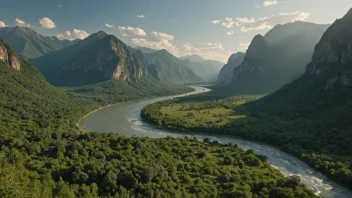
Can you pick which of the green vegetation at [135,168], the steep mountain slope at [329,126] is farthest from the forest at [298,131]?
the green vegetation at [135,168]

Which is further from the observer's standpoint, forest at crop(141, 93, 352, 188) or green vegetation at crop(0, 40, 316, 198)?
forest at crop(141, 93, 352, 188)

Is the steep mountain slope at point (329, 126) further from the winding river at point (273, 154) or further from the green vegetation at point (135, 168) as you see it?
the green vegetation at point (135, 168)

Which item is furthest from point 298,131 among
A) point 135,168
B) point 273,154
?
point 135,168

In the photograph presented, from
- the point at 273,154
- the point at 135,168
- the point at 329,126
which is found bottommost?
the point at 273,154

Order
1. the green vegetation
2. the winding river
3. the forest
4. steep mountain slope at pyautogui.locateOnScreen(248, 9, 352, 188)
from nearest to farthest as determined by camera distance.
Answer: the green vegetation, the winding river, steep mountain slope at pyautogui.locateOnScreen(248, 9, 352, 188), the forest

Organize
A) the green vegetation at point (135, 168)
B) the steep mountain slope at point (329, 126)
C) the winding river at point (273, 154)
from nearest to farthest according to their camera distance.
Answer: the green vegetation at point (135, 168), the winding river at point (273, 154), the steep mountain slope at point (329, 126)

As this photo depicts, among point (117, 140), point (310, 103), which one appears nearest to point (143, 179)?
point (117, 140)

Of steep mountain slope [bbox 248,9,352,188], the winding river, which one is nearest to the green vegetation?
the winding river

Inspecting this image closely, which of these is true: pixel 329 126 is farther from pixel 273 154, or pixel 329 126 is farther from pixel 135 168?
pixel 135 168

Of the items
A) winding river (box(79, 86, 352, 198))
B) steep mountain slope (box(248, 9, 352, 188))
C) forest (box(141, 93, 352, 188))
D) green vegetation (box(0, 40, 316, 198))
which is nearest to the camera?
green vegetation (box(0, 40, 316, 198))

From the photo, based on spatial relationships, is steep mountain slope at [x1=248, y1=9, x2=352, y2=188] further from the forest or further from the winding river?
the winding river

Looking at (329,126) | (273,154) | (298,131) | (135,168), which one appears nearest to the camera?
(135,168)
